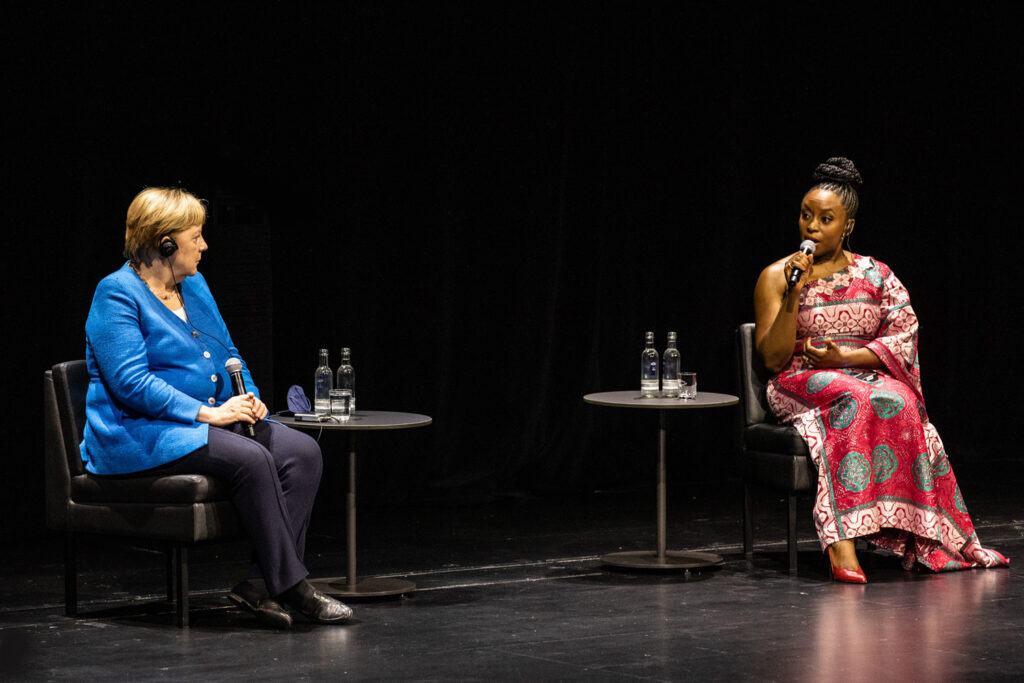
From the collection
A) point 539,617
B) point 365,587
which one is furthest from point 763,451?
point 365,587

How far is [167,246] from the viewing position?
434cm

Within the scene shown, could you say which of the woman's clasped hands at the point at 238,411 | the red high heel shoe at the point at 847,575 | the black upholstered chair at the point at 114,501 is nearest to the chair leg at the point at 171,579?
the black upholstered chair at the point at 114,501

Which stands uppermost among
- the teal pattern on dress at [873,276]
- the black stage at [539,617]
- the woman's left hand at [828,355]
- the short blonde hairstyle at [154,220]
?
the short blonde hairstyle at [154,220]

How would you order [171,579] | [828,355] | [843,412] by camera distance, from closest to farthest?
1. [171,579]
2. [843,412]
3. [828,355]

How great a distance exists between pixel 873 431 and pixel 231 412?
2.02 m

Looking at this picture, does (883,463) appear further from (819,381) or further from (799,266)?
(799,266)

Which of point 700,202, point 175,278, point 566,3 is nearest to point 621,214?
point 700,202

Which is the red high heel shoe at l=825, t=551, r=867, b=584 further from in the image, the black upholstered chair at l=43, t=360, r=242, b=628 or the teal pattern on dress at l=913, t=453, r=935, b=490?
the black upholstered chair at l=43, t=360, r=242, b=628

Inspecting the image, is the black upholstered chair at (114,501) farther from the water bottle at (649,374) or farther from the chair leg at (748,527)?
the chair leg at (748,527)

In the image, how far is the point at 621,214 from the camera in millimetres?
7160

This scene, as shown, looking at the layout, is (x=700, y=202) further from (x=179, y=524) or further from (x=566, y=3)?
(x=179, y=524)

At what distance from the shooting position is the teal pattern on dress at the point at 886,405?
5012mm

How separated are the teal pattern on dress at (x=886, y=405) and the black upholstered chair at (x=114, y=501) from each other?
80.1 inches

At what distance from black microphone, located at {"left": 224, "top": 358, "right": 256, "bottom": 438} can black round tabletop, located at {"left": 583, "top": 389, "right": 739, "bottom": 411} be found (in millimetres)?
1124
